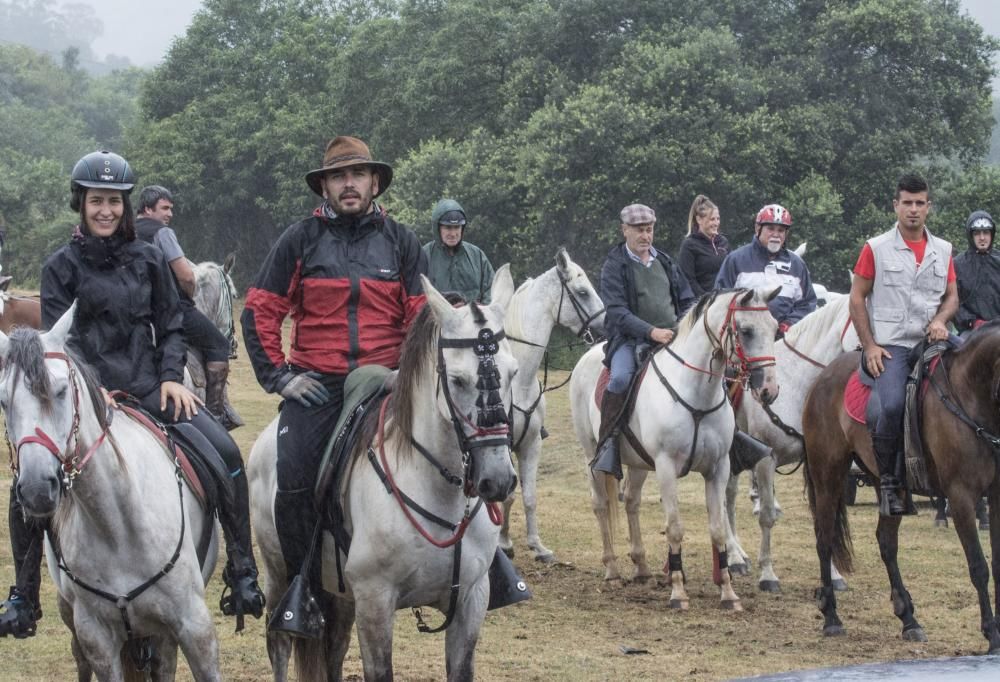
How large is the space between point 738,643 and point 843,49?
1333 inches

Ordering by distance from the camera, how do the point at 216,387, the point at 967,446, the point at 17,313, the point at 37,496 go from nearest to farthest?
the point at 37,496 < the point at 967,446 < the point at 216,387 < the point at 17,313

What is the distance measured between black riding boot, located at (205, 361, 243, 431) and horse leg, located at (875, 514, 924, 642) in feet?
15.9

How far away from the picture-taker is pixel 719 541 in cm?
979

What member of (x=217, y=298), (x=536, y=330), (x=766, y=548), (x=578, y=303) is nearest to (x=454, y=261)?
(x=536, y=330)

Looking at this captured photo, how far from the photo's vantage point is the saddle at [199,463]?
19.8ft

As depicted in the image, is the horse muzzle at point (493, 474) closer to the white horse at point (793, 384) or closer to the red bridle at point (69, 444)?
the red bridle at point (69, 444)

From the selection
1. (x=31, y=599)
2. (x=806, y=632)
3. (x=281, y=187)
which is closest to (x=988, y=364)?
(x=806, y=632)

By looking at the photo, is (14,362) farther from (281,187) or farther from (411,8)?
(411,8)

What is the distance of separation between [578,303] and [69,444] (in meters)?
7.03

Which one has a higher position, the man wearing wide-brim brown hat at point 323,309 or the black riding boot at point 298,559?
the man wearing wide-brim brown hat at point 323,309

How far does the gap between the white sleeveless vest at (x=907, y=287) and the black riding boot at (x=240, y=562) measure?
432 cm

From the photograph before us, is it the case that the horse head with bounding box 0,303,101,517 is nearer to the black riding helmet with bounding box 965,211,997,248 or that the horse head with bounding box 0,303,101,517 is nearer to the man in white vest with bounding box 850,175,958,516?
the man in white vest with bounding box 850,175,958,516

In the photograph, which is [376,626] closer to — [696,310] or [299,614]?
[299,614]

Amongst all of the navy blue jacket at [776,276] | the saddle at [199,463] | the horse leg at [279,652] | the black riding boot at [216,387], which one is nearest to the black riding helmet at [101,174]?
the saddle at [199,463]
